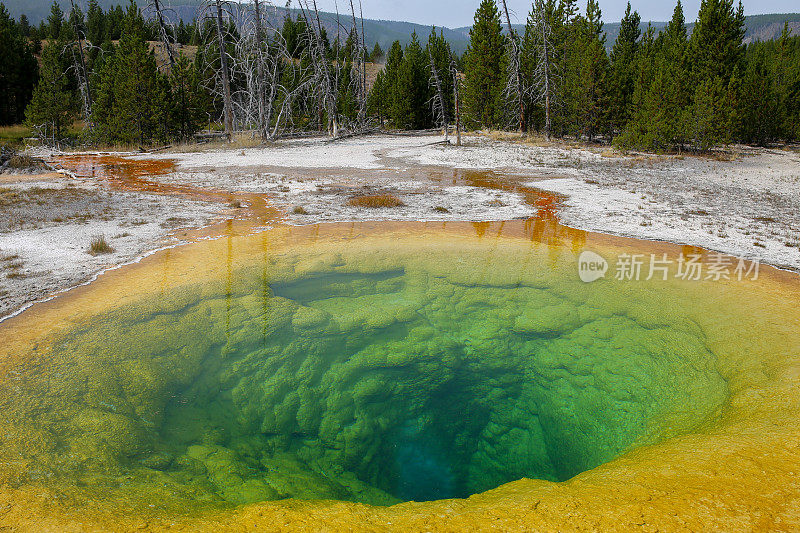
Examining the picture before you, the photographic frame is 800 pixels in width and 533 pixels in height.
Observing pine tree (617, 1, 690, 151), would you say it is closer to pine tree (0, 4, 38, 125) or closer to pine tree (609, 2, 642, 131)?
pine tree (609, 2, 642, 131)

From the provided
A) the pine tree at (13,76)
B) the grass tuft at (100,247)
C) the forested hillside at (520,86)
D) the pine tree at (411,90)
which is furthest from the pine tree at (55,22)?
the grass tuft at (100,247)

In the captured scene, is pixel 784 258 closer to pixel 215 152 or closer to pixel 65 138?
pixel 215 152

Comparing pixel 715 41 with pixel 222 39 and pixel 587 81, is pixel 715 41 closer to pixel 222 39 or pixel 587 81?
pixel 587 81

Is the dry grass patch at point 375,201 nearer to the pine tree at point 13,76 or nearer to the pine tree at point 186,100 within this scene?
the pine tree at point 186,100

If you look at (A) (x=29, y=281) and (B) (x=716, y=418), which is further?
(A) (x=29, y=281)

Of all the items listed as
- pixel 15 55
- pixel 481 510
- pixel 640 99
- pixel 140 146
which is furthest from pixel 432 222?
pixel 15 55

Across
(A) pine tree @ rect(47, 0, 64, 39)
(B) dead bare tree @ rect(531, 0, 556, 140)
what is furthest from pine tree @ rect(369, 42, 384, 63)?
(B) dead bare tree @ rect(531, 0, 556, 140)

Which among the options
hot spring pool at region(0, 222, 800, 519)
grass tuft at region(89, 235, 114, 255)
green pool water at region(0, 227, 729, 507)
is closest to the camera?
hot spring pool at region(0, 222, 800, 519)
